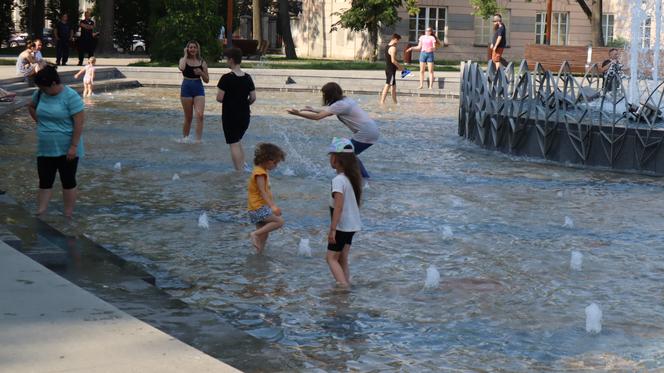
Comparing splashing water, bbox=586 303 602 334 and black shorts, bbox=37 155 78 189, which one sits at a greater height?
black shorts, bbox=37 155 78 189

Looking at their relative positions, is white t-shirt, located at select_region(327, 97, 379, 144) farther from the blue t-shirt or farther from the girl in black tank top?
the girl in black tank top

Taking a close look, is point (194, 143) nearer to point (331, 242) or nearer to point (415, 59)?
point (331, 242)

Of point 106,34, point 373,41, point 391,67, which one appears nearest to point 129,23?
point 106,34

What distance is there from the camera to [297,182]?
13.9 m

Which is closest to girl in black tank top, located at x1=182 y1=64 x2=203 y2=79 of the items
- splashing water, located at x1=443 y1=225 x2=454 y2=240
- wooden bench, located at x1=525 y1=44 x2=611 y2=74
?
splashing water, located at x1=443 y1=225 x2=454 y2=240

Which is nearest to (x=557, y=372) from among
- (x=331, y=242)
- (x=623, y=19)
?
(x=331, y=242)

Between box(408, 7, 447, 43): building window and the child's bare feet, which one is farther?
box(408, 7, 447, 43): building window

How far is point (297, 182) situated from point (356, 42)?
1683 inches

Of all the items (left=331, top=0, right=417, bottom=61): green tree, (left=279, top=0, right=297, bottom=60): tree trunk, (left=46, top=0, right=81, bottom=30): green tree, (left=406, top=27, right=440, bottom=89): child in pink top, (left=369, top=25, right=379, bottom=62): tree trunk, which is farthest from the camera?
(left=46, top=0, right=81, bottom=30): green tree

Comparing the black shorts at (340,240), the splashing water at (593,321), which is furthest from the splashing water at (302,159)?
the splashing water at (593,321)

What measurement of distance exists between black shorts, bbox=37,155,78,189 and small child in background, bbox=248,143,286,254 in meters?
2.02

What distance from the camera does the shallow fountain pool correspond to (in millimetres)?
7117

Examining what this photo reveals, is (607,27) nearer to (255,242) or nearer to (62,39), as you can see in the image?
(62,39)

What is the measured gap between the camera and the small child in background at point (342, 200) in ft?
27.1
